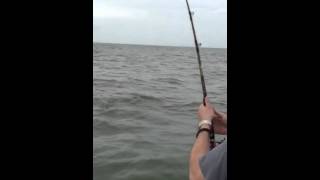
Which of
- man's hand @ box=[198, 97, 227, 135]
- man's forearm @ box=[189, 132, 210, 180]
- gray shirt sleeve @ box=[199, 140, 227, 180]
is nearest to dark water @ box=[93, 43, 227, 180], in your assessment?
man's hand @ box=[198, 97, 227, 135]

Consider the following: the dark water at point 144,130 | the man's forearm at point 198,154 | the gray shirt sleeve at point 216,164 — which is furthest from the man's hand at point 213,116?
the dark water at point 144,130

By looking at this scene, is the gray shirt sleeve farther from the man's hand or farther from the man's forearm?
the man's hand

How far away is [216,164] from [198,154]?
0.49m

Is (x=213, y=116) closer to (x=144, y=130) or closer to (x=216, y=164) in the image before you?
(x=216, y=164)

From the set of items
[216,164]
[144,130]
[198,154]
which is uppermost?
[216,164]

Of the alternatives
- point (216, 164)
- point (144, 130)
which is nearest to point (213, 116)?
point (216, 164)

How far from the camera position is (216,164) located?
6.01 ft

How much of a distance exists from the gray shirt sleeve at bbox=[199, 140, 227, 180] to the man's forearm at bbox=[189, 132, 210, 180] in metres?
0.17

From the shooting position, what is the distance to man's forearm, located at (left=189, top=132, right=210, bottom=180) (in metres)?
2.18

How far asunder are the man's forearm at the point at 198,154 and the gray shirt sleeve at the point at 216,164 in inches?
6.7
